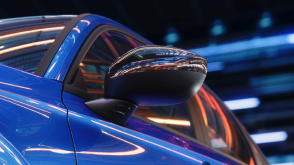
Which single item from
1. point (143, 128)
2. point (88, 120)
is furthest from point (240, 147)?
point (88, 120)

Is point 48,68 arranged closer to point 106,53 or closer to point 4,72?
point 4,72

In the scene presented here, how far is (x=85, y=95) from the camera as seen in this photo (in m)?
0.80

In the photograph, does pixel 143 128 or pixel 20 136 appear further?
pixel 143 128

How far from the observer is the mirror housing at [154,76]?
2.19 ft

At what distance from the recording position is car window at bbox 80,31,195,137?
3.06 feet

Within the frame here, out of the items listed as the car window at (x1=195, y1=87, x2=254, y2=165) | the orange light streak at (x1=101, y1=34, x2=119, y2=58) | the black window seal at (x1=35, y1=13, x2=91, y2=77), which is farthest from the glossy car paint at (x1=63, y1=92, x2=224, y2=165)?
the car window at (x1=195, y1=87, x2=254, y2=165)

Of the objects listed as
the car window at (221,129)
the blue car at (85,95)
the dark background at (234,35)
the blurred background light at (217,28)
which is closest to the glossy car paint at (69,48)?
the blue car at (85,95)

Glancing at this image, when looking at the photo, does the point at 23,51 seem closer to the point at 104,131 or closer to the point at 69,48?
the point at 69,48

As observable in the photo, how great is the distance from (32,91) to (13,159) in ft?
0.60

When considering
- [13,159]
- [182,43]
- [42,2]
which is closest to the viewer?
[13,159]

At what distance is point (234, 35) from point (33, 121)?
10.0m

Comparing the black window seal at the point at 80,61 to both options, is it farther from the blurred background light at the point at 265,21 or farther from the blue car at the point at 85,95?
the blurred background light at the point at 265,21

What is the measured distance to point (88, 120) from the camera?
696 millimetres

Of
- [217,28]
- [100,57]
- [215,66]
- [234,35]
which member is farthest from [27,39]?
[215,66]
